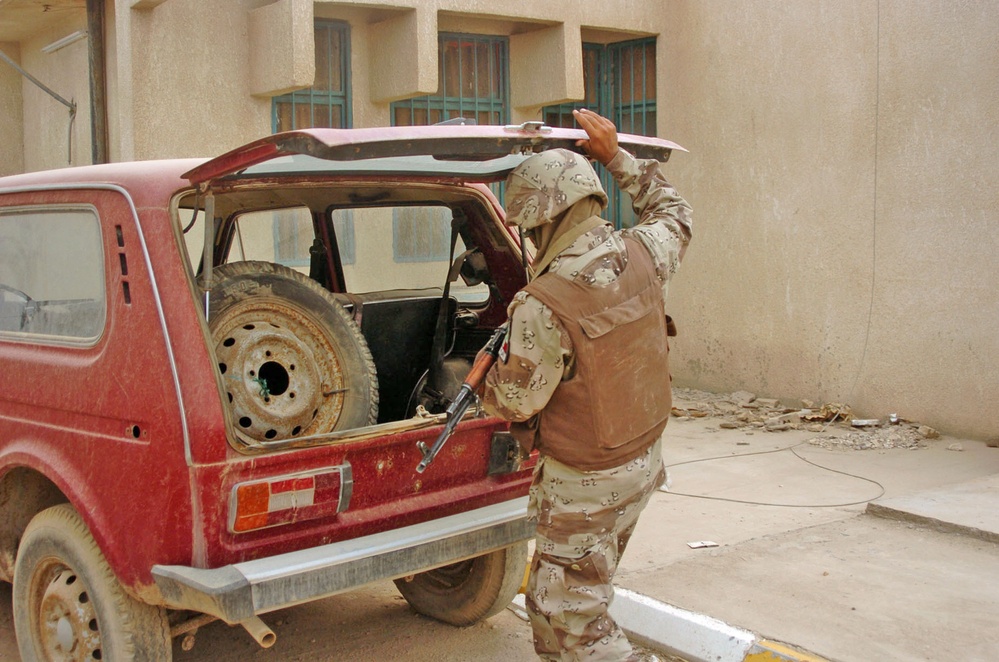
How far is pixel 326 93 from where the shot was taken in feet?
26.7

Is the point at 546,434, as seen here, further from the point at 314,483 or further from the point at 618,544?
the point at 314,483

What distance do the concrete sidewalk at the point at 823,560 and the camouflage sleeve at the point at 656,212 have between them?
1469 millimetres

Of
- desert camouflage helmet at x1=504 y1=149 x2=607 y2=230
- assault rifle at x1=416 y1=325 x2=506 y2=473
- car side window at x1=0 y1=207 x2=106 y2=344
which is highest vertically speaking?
desert camouflage helmet at x1=504 y1=149 x2=607 y2=230

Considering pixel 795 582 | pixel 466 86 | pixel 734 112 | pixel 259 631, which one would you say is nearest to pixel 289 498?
pixel 259 631

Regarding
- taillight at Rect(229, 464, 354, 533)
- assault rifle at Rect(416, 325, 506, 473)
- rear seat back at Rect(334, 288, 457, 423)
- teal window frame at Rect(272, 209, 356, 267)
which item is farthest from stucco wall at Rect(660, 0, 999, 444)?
taillight at Rect(229, 464, 354, 533)

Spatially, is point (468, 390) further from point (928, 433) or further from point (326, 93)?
point (326, 93)

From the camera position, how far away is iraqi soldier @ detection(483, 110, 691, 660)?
9.62 feet

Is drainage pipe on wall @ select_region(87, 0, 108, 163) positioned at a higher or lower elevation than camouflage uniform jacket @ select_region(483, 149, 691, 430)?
higher

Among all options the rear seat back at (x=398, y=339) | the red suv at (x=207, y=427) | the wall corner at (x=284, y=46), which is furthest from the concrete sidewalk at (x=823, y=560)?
the wall corner at (x=284, y=46)

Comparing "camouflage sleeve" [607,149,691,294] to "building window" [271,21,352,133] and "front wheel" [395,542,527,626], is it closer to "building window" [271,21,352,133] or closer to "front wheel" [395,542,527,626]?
"front wheel" [395,542,527,626]

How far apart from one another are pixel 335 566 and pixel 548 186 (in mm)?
1262

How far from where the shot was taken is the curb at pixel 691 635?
12.0 feet

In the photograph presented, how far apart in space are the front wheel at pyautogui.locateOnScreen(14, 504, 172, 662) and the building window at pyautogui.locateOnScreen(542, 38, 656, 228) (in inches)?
273

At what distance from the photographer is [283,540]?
302cm
